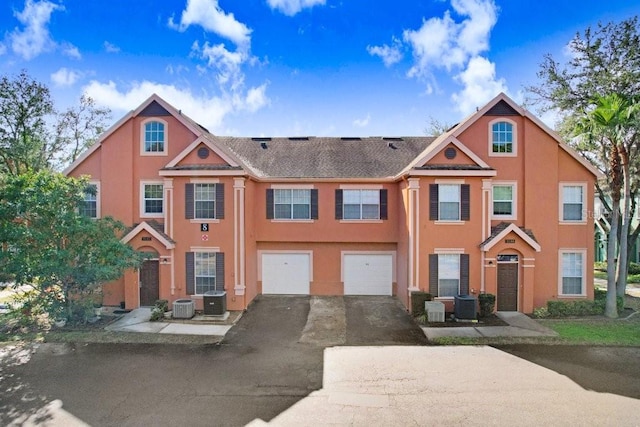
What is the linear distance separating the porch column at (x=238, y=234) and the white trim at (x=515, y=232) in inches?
423

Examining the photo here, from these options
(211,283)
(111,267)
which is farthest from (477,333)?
(111,267)

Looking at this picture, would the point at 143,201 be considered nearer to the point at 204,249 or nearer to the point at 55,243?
the point at 204,249

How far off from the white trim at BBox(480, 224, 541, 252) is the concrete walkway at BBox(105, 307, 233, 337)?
11.4 m

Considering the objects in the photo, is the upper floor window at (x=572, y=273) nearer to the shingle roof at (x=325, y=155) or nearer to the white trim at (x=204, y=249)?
the shingle roof at (x=325, y=155)

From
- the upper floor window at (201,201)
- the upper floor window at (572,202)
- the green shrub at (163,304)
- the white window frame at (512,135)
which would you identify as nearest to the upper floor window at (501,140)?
the white window frame at (512,135)

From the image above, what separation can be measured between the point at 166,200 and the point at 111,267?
151 inches

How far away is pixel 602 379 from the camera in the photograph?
32.1 ft

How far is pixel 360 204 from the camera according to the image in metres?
18.5

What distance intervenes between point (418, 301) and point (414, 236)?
2789mm

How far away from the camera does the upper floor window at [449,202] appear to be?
15930mm

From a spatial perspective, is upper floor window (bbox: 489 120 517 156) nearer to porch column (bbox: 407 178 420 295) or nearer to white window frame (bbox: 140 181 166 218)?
porch column (bbox: 407 178 420 295)

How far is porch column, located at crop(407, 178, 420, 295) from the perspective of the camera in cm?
1578

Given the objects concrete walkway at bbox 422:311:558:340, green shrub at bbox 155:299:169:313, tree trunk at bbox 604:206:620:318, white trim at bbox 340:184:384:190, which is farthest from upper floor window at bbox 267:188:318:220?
tree trunk at bbox 604:206:620:318

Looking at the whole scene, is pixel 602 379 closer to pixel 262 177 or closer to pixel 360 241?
pixel 360 241
